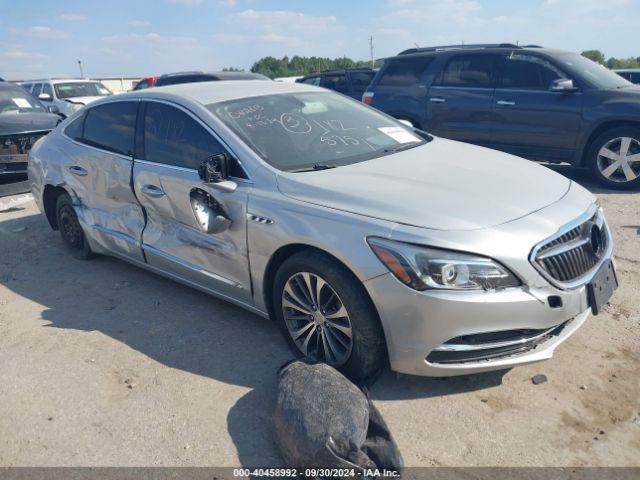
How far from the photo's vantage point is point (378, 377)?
326 cm

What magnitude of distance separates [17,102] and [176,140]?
6.55 m

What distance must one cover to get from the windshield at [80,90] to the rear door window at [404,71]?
1040 cm

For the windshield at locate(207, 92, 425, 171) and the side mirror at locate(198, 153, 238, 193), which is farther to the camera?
the windshield at locate(207, 92, 425, 171)

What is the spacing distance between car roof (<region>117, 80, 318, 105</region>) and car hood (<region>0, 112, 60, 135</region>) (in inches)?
156

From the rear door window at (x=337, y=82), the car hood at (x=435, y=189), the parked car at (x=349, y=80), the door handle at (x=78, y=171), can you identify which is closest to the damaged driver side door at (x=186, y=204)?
the car hood at (x=435, y=189)

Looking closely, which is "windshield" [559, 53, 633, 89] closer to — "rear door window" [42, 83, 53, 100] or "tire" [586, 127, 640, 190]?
"tire" [586, 127, 640, 190]

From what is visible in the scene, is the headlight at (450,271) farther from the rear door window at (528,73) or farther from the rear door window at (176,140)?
the rear door window at (528,73)

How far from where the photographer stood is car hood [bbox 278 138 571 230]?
3000 mm

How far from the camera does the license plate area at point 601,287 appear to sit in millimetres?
3035

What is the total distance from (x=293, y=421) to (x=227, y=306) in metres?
1.84

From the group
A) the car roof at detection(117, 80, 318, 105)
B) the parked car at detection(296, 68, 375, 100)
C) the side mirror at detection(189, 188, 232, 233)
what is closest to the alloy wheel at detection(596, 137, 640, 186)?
the car roof at detection(117, 80, 318, 105)

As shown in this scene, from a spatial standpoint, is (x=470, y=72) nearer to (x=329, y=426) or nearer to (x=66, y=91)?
(x=329, y=426)

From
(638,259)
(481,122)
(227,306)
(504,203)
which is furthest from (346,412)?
(481,122)

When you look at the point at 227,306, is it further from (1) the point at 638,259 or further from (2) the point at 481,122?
(2) the point at 481,122
